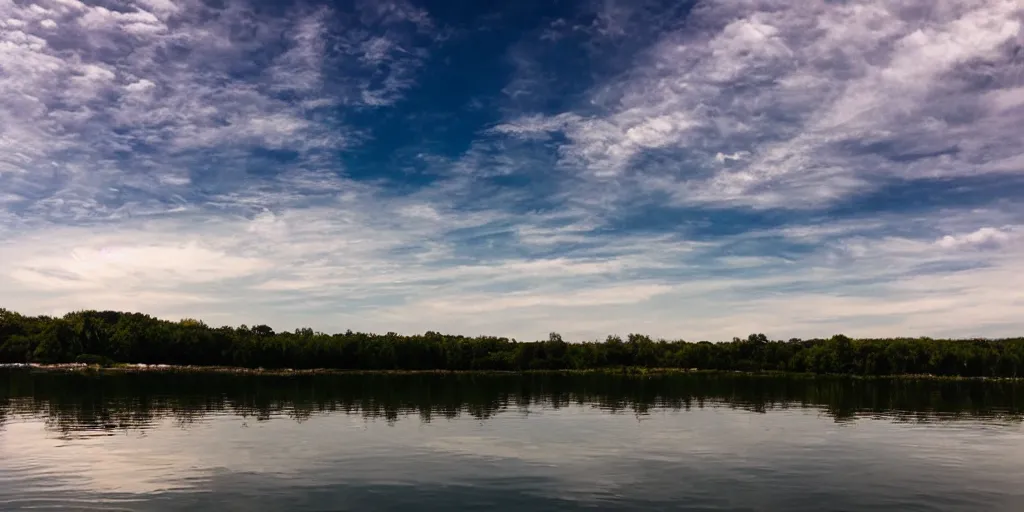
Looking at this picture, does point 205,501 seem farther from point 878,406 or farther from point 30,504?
point 878,406

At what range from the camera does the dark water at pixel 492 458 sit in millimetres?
42750

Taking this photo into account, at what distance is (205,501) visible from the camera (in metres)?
40.7

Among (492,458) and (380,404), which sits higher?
(492,458)

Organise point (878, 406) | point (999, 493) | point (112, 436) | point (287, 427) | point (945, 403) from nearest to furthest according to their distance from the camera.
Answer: point (999, 493)
point (112, 436)
point (287, 427)
point (878, 406)
point (945, 403)

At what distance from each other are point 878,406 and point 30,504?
12576 cm

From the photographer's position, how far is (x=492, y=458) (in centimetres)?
5766

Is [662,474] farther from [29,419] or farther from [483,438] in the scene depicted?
[29,419]

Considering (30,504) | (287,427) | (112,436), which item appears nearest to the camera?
(30,504)

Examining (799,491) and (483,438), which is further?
(483,438)

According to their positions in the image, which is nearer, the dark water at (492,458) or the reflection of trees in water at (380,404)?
the dark water at (492,458)

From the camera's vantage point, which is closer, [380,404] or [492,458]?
[492,458]

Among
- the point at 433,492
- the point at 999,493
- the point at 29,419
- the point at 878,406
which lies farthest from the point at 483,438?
the point at 878,406

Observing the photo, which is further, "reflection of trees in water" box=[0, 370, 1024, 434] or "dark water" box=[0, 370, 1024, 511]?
"reflection of trees in water" box=[0, 370, 1024, 434]

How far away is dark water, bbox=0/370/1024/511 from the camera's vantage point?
42.8 meters
